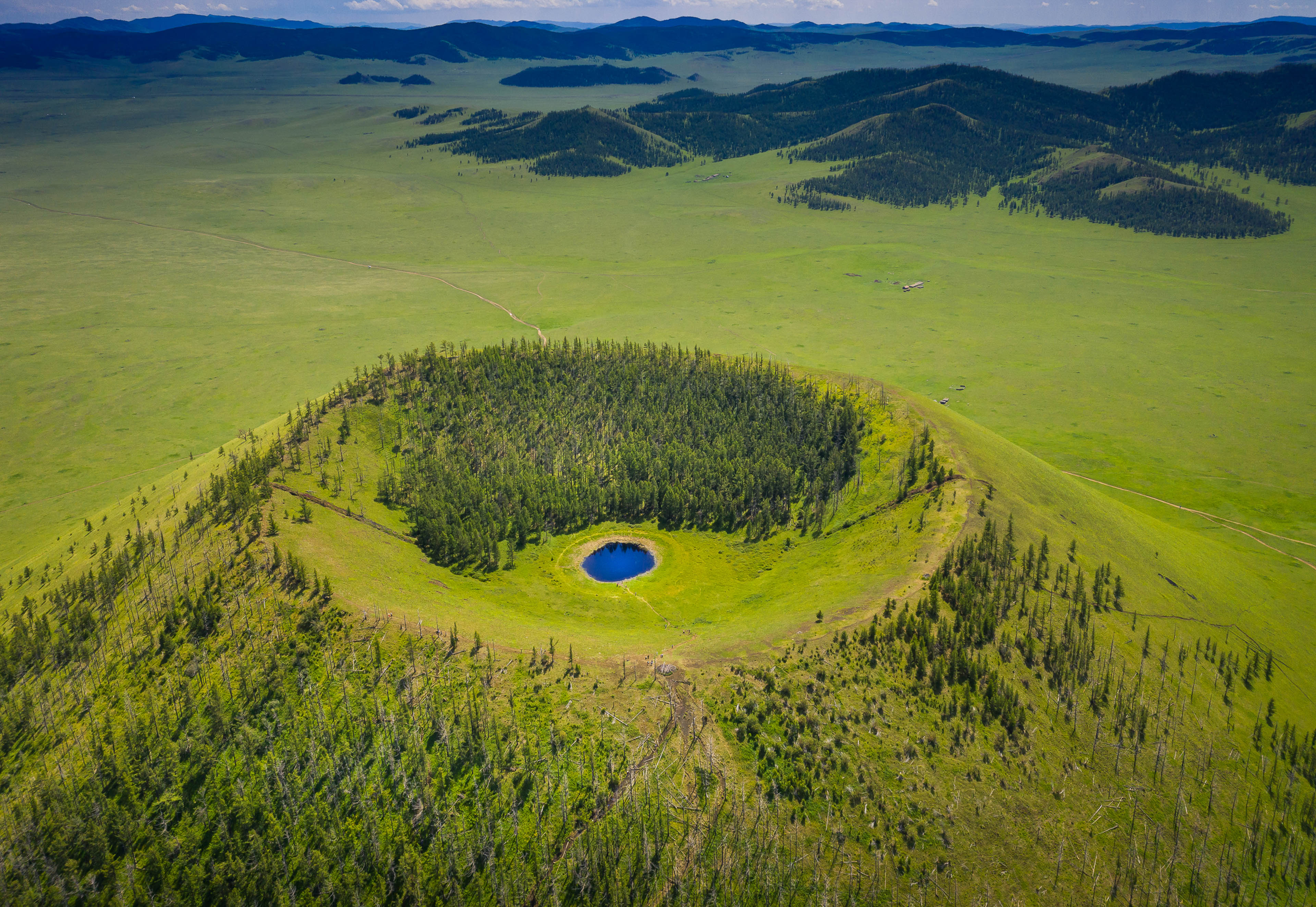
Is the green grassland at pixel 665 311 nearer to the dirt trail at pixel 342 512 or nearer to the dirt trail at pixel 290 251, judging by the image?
the dirt trail at pixel 290 251

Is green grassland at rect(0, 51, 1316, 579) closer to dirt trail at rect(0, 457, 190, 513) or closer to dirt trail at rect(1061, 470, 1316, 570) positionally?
dirt trail at rect(0, 457, 190, 513)

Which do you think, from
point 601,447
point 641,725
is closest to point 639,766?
point 641,725

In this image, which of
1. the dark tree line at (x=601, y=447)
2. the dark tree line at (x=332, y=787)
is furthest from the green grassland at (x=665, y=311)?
the dark tree line at (x=332, y=787)

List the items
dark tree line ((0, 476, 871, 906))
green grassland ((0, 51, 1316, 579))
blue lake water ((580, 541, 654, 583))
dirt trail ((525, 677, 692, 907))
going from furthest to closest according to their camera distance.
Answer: green grassland ((0, 51, 1316, 579))
blue lake water ((580, 541, 654, 583))
dirt trail ((525, 677, 692, 907))
dark tree line ((0, 476, 871, 906))

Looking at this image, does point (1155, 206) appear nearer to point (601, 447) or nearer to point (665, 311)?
point (665, 311)

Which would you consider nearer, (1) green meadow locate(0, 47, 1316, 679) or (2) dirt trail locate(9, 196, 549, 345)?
(1) green meadow locate(0, 47, 1316, 679)

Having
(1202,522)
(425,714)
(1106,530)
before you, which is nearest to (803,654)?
(425,714)

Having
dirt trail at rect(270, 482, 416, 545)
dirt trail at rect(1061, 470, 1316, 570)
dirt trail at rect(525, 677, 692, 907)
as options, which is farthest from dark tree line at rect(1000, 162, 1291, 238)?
dirt trail at rect(525, 677, 692, 907)
